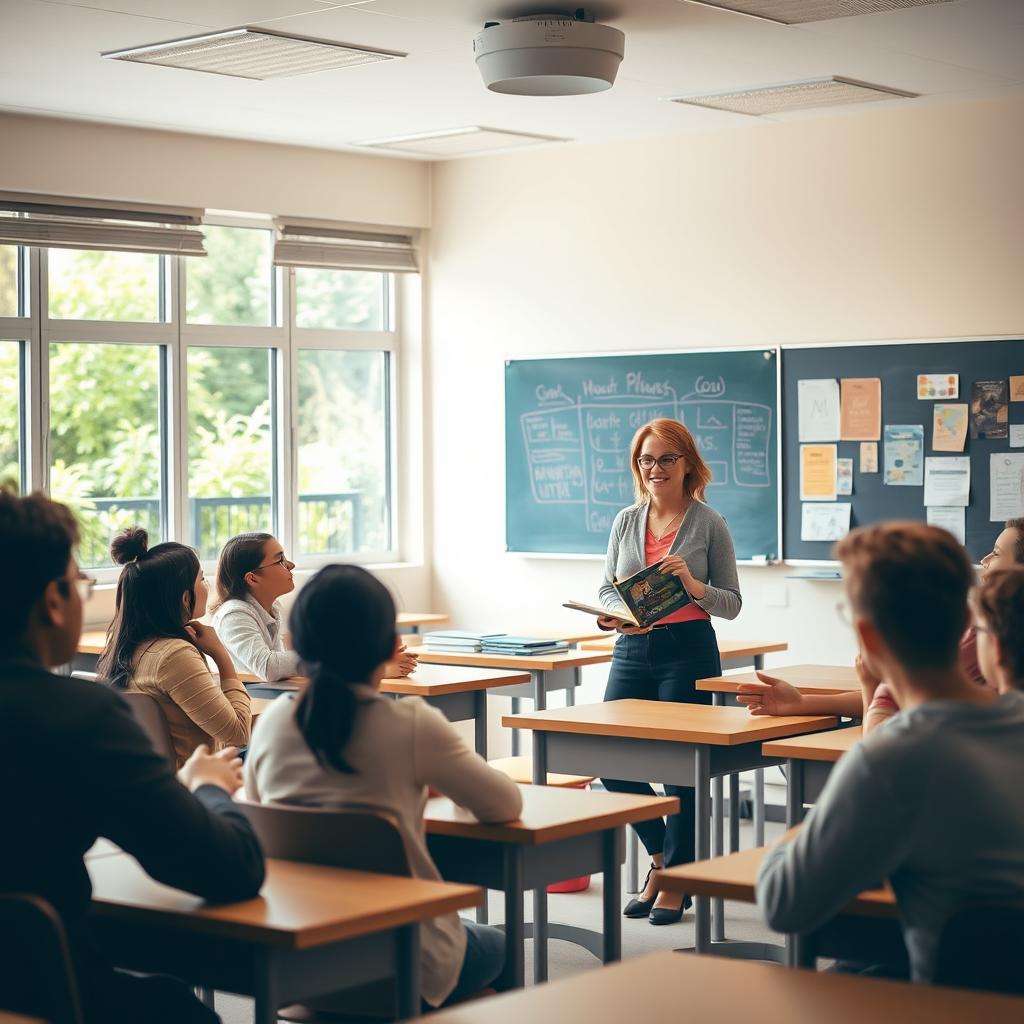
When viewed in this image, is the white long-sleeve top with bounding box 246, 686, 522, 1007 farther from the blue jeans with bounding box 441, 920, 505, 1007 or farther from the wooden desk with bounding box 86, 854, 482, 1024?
the wooden desk with bounding box 86, 854, 482, 1024

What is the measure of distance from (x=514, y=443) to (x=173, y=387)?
168 centimetres

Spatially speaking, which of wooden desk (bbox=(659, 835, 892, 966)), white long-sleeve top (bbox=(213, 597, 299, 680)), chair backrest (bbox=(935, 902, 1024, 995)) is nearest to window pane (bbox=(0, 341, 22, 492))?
white long-sleeve top (bbox=(213, 597, 299, 680))

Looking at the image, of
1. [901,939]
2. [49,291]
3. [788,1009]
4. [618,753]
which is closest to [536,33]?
[618,753]

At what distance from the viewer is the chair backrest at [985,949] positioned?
6.28 ft

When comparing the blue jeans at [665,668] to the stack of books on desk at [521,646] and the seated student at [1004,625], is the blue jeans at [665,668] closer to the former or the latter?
the stack of books on desk at [521,646]

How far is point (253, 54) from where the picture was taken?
5398 millimetres

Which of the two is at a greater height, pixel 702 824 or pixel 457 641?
pixel 457 641

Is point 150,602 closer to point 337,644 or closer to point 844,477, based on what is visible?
point 337,644

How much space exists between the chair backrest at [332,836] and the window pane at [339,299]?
5273 millimetres

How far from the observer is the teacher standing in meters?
4.90

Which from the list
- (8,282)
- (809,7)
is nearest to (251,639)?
(8,282)

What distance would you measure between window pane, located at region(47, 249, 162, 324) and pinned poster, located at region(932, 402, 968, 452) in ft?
11.5

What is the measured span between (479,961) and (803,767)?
1.17 meters

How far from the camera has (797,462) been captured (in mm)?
6727
